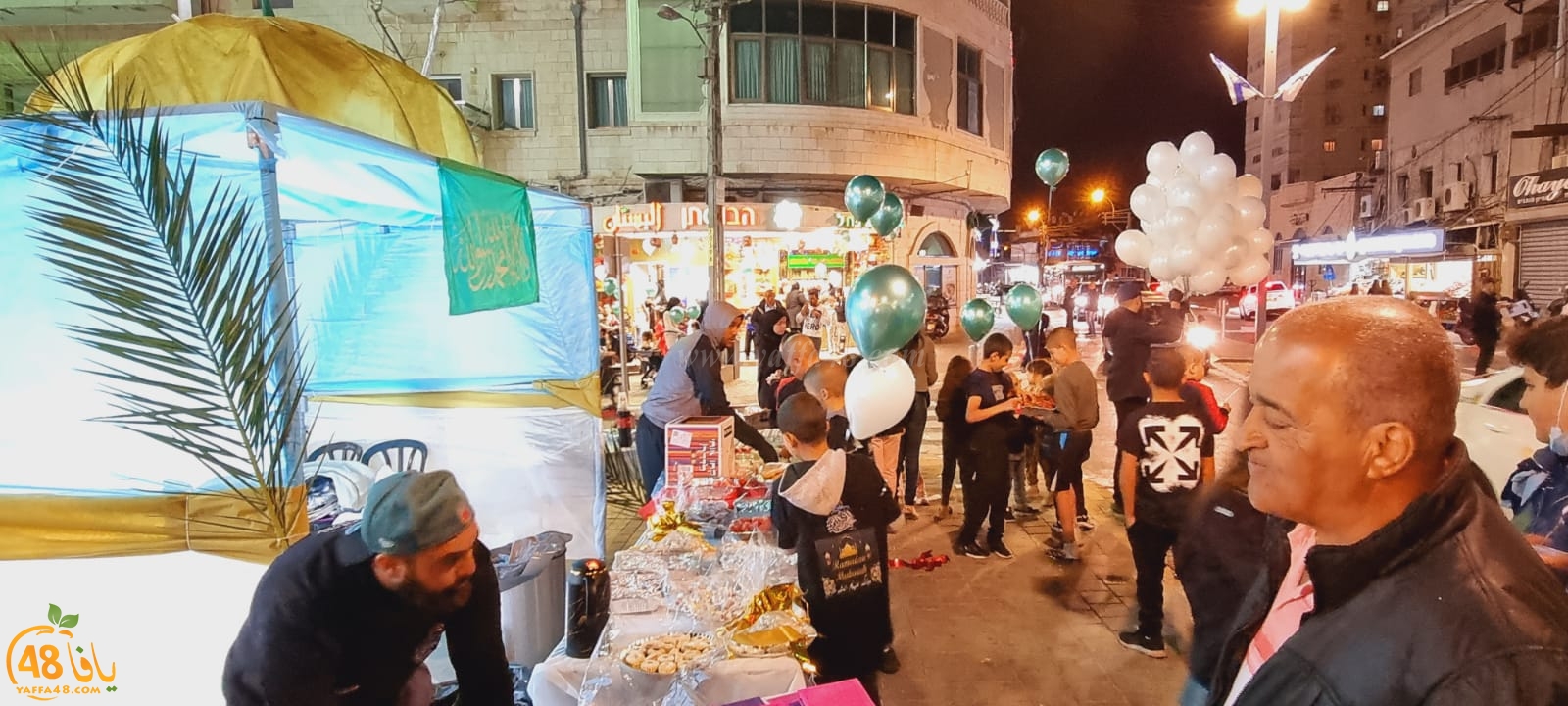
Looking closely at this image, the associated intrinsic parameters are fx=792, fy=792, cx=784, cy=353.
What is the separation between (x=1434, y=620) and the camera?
105cm

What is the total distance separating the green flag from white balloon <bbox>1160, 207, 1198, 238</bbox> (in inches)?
264

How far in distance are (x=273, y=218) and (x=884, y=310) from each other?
3330 millimetres

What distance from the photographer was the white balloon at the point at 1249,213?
8.33 metres

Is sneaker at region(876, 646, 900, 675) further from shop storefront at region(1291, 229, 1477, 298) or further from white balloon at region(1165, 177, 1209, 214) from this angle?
shop storefront at region(1291, 229, 1477, 298)

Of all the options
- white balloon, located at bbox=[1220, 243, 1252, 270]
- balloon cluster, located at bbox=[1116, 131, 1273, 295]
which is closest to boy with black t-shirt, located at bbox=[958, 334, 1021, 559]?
balloon cluster, located at bbox=[1116, 131, 1273, 295]

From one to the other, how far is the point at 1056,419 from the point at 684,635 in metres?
4.17

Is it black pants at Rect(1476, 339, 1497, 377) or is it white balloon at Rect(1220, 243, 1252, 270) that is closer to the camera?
white balloon at Rect(1220, 243, 1252, 270)

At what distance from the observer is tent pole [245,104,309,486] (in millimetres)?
2895

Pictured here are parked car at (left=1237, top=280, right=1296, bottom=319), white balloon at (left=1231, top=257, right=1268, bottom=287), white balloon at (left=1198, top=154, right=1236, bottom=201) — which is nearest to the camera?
white balloon at (left=1198, top=154, right=1236, bottom=201)

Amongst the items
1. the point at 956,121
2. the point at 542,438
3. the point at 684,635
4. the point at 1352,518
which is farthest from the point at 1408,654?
the point at 956,121

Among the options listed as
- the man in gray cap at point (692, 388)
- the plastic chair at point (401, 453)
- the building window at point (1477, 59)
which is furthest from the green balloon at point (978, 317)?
the building window at point (1477, 59)

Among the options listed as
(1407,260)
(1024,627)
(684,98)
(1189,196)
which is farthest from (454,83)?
(1407,260)

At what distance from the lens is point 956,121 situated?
21391 millimetres

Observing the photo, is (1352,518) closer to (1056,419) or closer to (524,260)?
(524,260)
